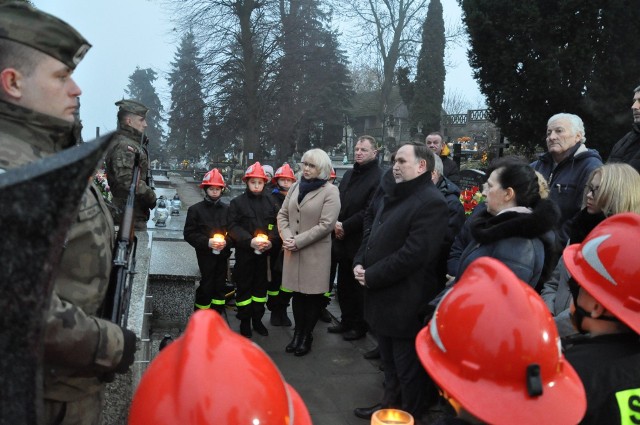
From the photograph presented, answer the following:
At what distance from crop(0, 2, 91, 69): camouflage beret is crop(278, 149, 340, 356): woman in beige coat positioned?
4026 millimetres

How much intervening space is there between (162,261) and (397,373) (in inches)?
135

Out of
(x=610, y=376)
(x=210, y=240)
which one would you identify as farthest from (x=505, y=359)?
(x=210, y=240)

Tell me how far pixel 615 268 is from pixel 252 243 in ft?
14.4

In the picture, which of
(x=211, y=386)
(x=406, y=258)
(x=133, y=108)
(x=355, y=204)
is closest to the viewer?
(x=211, y=386)

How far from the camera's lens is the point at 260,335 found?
20.9ft

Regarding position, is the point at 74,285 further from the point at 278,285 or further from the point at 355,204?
the point at 278,285

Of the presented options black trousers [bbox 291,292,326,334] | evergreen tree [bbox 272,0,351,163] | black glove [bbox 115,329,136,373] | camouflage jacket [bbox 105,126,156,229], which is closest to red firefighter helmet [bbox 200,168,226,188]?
camouflage jacket [bbox 105,126,156,229]

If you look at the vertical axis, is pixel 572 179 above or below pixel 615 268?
above

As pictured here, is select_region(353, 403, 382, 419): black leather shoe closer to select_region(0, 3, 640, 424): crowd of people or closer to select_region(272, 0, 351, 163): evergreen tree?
select_region(0, 3, 640, 424): crowd of people

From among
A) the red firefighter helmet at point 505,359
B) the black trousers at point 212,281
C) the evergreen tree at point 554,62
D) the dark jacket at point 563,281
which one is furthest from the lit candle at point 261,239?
the evergreen tree at point 554,62

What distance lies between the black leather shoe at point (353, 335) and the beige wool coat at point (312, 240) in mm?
942

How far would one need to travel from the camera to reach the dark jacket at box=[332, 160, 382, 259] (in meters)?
6.02

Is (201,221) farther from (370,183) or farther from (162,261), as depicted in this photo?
(370,183)

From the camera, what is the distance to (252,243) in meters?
6.07
